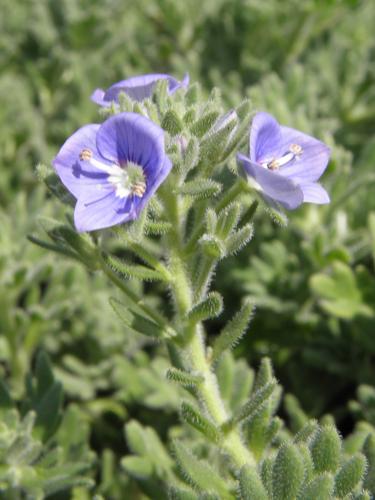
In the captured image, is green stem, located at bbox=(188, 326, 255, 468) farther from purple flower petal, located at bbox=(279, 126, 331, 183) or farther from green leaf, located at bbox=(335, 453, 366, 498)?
purple flower petal, located at bbox=(279, 126, 331, 183)

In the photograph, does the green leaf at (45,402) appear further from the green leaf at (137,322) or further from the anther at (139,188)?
the anther at (139,188)

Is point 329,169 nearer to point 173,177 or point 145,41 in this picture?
point 173,177

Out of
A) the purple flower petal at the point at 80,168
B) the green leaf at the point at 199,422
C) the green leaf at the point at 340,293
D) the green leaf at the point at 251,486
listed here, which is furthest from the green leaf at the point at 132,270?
the green leaf at the point at 340,293

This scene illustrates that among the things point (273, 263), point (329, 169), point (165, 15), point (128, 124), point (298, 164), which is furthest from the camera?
point (165, 15)

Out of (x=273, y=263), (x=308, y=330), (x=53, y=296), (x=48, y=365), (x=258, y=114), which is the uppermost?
(x=258, y=114)

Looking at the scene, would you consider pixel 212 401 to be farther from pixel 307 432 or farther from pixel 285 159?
pixel 285 159

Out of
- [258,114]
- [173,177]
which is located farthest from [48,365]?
[258,114]

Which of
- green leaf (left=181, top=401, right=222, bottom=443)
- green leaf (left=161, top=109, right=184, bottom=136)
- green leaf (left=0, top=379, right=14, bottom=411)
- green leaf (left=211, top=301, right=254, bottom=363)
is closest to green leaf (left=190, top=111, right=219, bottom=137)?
green leaf (left=161, top=109, right=184, bottom=136)
